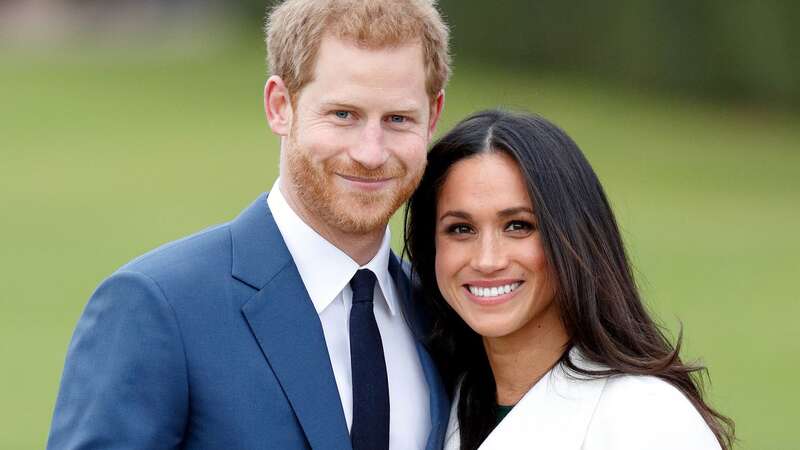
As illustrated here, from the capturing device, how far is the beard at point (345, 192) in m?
4.12

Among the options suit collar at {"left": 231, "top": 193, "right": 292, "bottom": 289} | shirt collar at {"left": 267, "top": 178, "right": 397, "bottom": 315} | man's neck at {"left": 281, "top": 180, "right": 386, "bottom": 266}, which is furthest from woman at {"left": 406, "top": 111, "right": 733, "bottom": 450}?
suit collar at {"left": 231, "top": 193, "right": 292, "bottom": 289}

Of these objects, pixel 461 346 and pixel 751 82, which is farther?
pixel 751 82

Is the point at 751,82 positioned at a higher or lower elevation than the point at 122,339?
lower

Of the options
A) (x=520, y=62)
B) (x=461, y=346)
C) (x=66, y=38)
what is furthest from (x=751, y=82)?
(x=461, y=346)

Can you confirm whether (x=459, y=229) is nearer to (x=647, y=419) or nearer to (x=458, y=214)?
(x=458, y=214)

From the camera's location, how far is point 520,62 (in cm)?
2822

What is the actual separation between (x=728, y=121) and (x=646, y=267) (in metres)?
9.19

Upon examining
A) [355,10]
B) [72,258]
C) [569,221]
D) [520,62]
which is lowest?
[72,258]

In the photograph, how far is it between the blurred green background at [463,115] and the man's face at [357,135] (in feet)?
26.6

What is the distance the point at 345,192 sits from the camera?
412 centimetres

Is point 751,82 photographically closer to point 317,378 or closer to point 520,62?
point 520,62

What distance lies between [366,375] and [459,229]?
58 centimetres

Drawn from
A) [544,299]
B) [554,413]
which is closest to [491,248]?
[544,299]

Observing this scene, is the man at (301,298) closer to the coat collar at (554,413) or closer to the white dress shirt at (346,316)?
the white dress shirt at (346,316)
